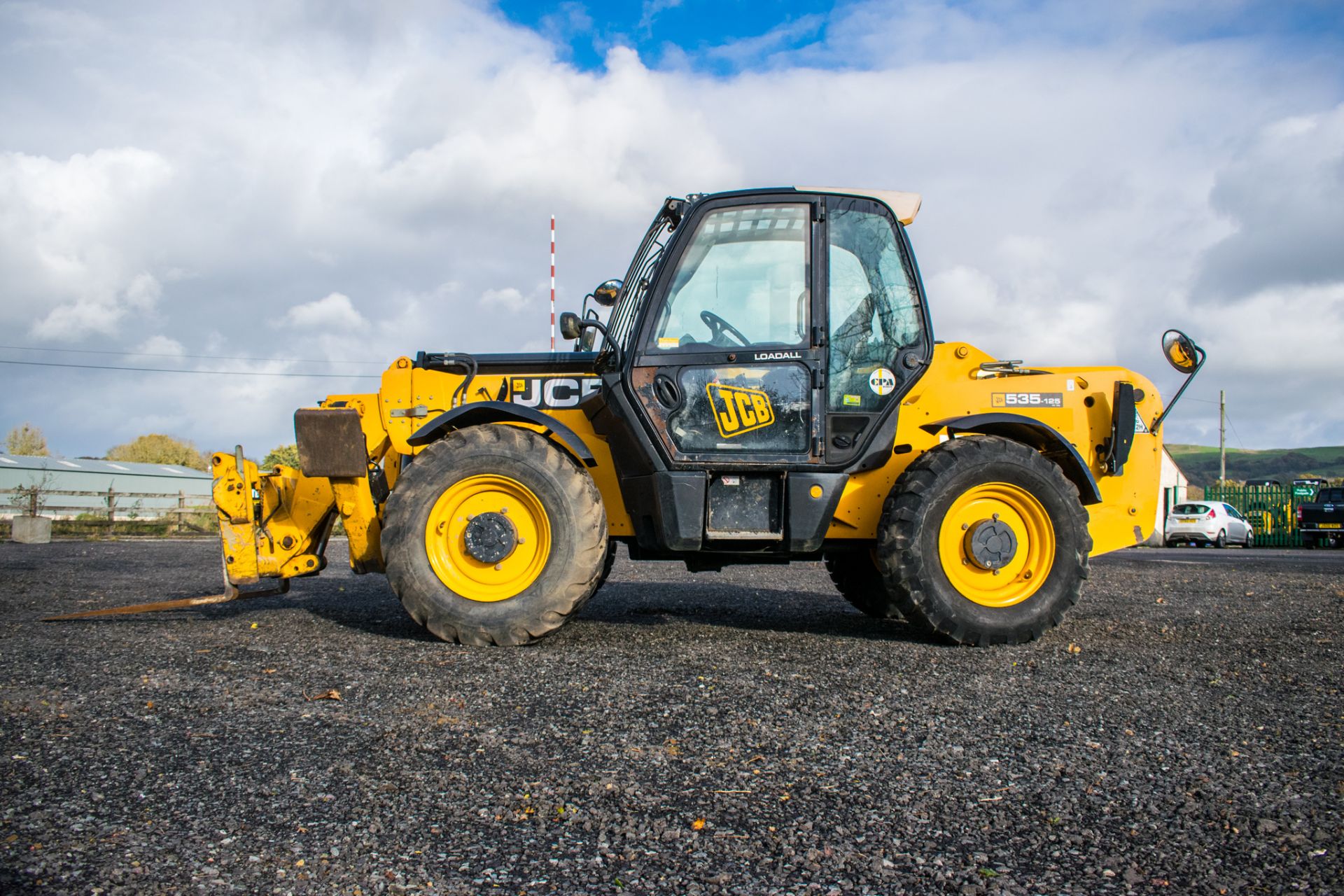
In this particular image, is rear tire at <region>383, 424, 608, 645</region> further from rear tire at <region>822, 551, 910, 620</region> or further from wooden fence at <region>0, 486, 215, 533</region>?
wooden fence at <region>0, 486, 215, 533</region>

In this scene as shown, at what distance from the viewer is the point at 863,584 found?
6.56m

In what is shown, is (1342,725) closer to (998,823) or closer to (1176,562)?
(998,823)

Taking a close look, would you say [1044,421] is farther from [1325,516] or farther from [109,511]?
[109,511]

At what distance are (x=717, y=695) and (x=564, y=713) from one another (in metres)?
0.67

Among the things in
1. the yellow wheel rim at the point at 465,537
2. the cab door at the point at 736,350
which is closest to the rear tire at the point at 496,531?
the yellow wheel rim at the point at 465,537

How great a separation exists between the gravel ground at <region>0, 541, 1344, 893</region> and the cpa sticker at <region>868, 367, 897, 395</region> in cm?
145

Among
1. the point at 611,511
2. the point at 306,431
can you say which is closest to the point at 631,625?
the point at 611,511

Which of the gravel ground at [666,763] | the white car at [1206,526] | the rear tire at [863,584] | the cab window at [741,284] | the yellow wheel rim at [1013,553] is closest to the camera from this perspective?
the gravel ground at [666,763]

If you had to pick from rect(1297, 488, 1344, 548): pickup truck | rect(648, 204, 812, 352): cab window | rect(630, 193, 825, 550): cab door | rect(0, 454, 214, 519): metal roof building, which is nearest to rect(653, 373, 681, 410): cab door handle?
rect(630, 193, 825, 550): cab door

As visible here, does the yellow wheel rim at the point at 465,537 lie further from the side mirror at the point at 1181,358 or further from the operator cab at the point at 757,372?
the side mirror at the point at 1181,358

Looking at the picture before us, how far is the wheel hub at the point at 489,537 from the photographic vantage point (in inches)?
201

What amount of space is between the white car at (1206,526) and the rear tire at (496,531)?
82.9ft

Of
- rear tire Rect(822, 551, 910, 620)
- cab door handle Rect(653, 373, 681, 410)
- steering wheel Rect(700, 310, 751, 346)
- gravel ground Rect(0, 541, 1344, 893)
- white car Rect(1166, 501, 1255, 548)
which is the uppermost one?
steering wheel Rect(700, 310, 751, 346)

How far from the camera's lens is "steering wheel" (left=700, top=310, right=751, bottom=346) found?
5.31 metres
